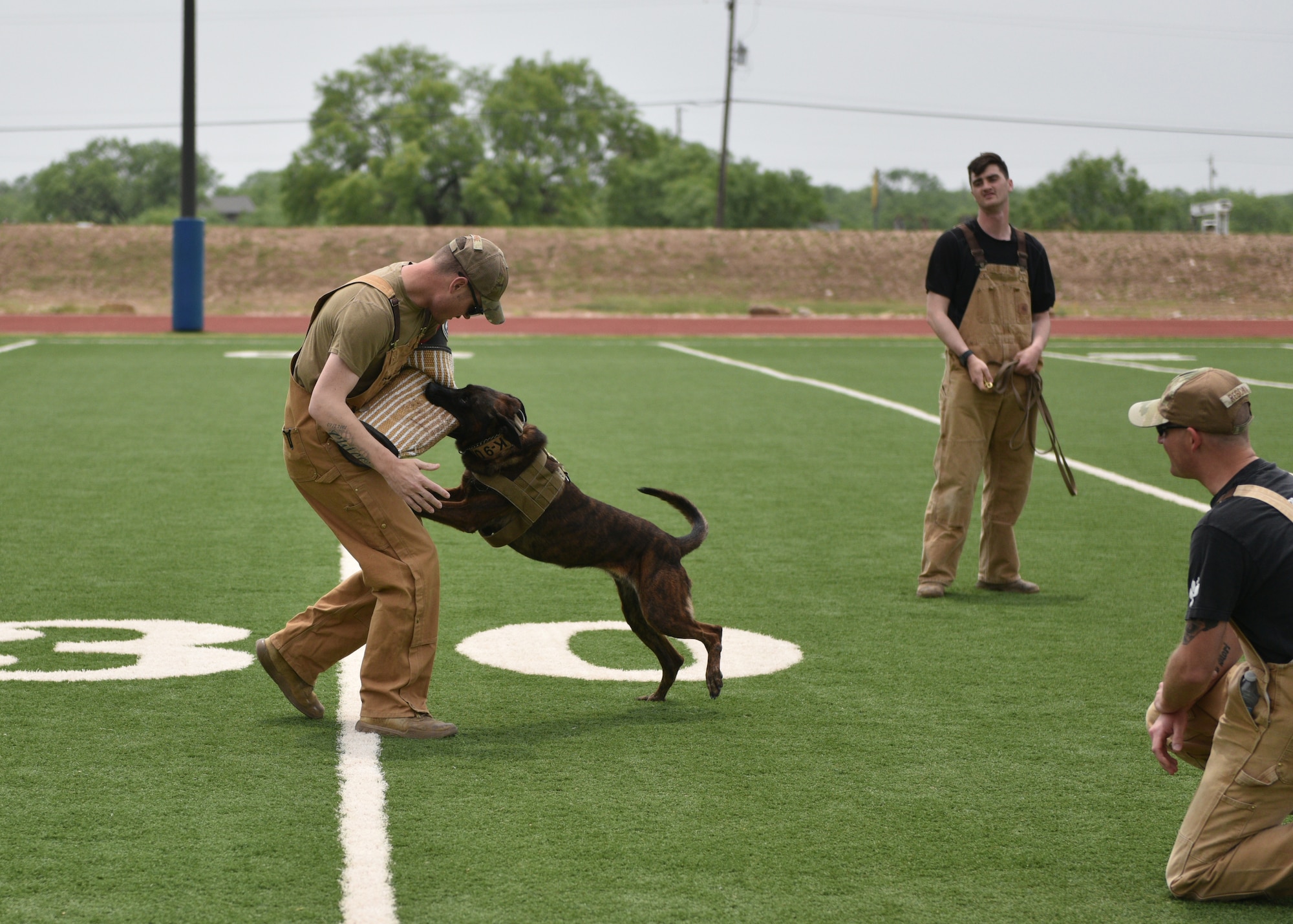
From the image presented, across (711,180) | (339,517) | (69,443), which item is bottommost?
(69,443)

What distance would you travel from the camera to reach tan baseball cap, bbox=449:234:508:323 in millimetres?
4797

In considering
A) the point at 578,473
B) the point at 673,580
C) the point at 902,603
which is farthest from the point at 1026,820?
the point at 578,473

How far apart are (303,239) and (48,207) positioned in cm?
8270

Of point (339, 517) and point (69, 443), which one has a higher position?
point (339, 517)

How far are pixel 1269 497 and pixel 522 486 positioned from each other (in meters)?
2.45

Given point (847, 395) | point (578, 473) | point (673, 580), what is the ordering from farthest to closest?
point (847, 395) → point (578, 473) → point (673, 580)

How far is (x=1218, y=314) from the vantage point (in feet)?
148

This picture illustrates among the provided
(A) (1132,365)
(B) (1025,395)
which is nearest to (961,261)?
(B) (1025,395)

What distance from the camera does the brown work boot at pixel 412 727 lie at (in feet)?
16.7

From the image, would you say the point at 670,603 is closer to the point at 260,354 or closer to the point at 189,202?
the point at 260,354

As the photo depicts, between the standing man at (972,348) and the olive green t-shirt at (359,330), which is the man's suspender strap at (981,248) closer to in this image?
the standing man at (972,348)

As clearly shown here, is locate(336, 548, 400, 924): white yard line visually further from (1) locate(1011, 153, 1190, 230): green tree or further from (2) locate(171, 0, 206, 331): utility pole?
(1) locate(1011, 153, 1190, 230): green tree

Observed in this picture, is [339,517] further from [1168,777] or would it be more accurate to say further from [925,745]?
[1168,777]

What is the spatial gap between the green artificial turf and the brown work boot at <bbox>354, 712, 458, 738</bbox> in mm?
79
